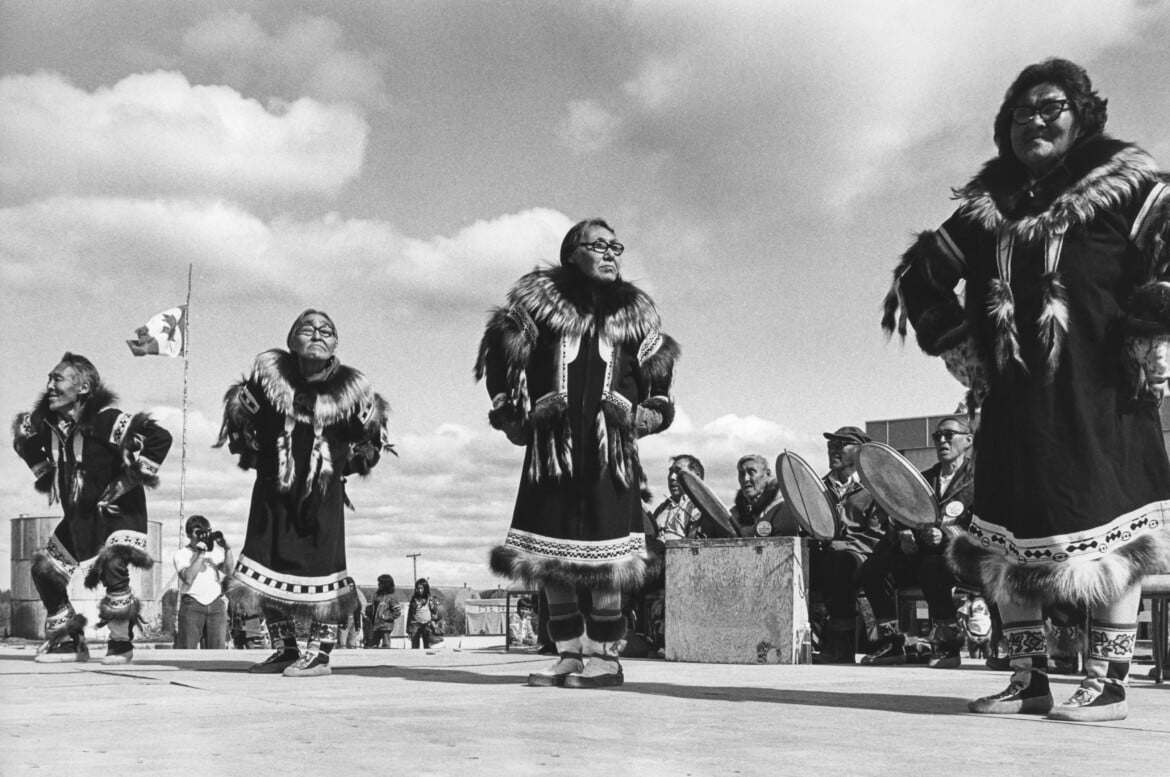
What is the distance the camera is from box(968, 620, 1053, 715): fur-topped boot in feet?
14.7

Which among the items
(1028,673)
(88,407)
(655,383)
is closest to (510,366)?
(655,383)

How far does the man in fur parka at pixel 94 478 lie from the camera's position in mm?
7758

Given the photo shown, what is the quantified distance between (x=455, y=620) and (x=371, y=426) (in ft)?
76.7

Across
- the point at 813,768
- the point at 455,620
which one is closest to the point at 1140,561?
the point at 813,768

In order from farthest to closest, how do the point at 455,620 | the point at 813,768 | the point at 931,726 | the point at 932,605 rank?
the point at 455,620, the point at 932,605, the point at 931,726, the point at 813,768

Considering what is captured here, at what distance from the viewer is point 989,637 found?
930cm

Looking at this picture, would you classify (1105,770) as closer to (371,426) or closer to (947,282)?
(947,282)

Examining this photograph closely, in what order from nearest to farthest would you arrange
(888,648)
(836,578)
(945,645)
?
1. (945,645)
2. (888,648)
3. (836,578)

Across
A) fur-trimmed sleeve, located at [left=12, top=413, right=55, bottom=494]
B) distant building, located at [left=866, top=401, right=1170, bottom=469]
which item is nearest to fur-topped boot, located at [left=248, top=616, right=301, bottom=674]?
fur-trimmed sleeve, located at [left=12, top=413, right=55, bottom=494]

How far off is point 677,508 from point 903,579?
309 centimetres

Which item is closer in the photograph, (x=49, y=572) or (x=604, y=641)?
(x=604, y=641)

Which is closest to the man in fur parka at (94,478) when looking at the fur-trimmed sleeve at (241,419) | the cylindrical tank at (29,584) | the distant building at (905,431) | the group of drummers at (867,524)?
the fur-trimmed sleeve at (241,419)

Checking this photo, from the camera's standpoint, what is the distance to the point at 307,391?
6672 mm

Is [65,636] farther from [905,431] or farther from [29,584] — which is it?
[905,431]
